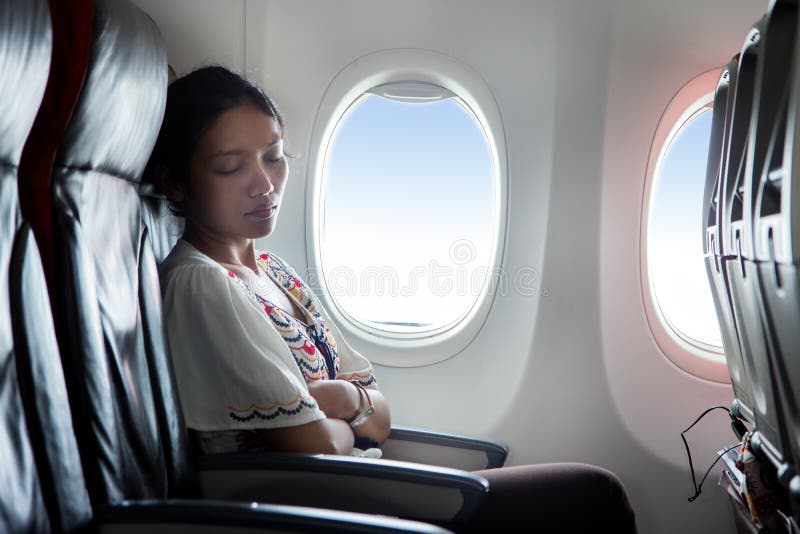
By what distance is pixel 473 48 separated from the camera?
2389 mm

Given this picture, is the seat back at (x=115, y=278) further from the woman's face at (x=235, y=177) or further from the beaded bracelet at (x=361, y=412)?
the beaded bracelet at (x=361, y=412)

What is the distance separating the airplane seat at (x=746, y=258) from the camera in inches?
48.7

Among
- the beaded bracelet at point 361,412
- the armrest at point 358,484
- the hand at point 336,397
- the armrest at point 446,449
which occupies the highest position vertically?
the hand at point 336,397

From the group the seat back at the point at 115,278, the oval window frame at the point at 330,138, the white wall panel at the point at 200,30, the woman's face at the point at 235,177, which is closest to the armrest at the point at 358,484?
the seat back at the point at 115,278

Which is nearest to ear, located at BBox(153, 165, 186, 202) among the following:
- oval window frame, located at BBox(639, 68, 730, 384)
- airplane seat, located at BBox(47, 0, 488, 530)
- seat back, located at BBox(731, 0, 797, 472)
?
airplane seat, located at BBox(47, 0, 488, 530)

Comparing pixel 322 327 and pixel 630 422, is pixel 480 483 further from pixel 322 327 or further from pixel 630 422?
pixel 630 422

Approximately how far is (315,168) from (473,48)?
650 mm

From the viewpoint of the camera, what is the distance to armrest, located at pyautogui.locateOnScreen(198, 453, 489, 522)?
1318 millimetres

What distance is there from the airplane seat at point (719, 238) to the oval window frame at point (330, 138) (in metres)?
0.80

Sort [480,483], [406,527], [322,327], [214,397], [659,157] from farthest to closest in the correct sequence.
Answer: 1. [659,157]
2. [322,327]
3. [214,397]
4. [480,483]
5. [406,527]

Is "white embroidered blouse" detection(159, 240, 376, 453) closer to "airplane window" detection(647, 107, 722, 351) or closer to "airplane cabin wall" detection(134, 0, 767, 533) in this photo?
"airplane cabin wall" detection(134, 0, 767, 533)

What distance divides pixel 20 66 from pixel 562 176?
1.79 meters

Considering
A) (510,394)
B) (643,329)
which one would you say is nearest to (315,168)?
(510,394)

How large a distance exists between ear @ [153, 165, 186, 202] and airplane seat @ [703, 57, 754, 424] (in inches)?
44.6
